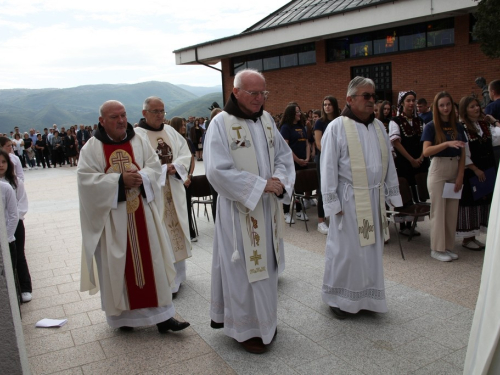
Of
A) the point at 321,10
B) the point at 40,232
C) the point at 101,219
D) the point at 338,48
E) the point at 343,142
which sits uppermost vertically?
the point at 321,10

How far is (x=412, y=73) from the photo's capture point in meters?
17.5

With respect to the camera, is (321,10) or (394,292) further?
(321,10)

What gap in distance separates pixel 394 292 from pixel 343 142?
163 cm

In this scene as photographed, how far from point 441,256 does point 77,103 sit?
314 ft

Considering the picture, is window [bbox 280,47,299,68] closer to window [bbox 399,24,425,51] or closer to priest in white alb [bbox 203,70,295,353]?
window [bbox 399,24,425,51]

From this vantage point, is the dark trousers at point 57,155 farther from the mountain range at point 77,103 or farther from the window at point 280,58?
the mountain range at point 77,103

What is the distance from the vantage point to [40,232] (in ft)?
28.4

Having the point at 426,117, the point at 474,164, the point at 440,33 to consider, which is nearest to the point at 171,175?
the point at 474,164

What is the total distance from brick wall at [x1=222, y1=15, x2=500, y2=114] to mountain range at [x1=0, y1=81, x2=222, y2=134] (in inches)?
827

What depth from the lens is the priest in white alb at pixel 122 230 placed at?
3955 mm

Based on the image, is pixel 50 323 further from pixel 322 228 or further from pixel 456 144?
pixel 456 144

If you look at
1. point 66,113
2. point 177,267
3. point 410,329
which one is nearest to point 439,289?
point 410,329

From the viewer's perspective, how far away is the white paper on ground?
4.42 m

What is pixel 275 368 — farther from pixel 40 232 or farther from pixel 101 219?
pixel 40 232
